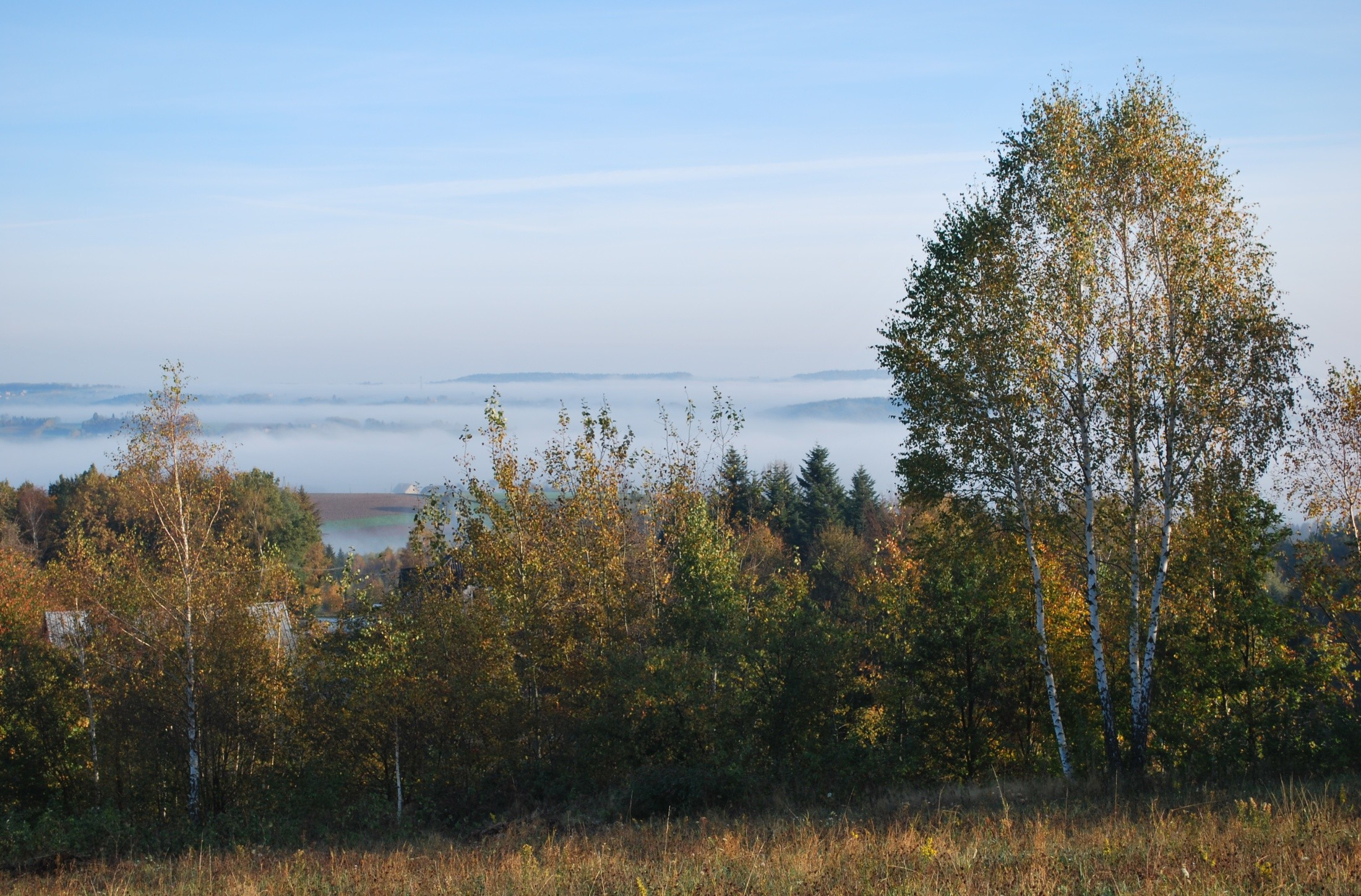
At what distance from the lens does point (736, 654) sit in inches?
849

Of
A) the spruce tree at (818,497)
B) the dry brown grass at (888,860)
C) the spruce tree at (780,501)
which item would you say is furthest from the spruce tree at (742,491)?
the dry brown grass at (888,860)

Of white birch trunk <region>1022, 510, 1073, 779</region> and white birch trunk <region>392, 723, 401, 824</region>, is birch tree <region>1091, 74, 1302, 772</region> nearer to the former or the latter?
white birch trunk <region>1022, 510, 1073, 779</region>

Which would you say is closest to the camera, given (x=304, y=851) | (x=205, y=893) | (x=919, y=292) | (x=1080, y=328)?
(x=205, y=893)

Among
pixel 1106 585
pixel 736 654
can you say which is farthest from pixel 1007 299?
pixel 736 654

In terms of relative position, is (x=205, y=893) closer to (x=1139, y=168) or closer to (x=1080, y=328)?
(x=1080, y=328)

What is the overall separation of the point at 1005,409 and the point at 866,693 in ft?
26.2

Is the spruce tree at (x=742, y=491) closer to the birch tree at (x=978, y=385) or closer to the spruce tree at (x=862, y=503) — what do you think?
the spruce tree at (x=862, y=503)

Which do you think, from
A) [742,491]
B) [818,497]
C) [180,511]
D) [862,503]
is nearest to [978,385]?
[180,511]

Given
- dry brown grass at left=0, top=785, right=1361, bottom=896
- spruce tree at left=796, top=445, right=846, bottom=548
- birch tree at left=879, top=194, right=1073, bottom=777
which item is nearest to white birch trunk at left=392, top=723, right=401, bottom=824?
dry brown grass at left=0, top=785, right=1361, bottom=896

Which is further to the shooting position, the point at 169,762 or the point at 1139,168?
the point at 169,762

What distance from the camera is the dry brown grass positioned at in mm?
8383

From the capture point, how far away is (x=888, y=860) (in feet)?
31.7

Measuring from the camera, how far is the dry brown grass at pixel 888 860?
838cm

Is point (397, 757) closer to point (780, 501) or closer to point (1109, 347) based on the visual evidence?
point (1109, 347)
